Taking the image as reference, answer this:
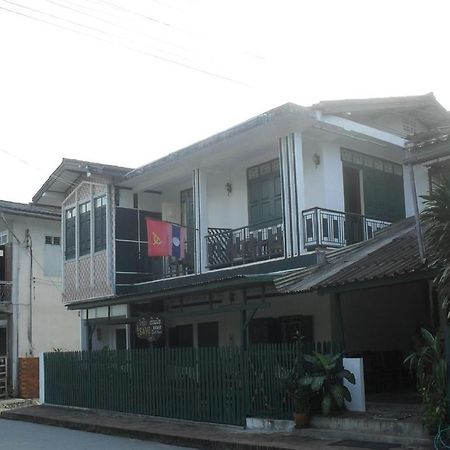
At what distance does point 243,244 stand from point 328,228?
Answer: 101 inches

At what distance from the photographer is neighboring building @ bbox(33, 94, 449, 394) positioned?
1469cm

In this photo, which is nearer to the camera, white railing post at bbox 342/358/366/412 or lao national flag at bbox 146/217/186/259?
white railing post at bbox 342/358/366/412

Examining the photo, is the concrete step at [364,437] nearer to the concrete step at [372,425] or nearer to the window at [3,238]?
the concrete step at [372,425]

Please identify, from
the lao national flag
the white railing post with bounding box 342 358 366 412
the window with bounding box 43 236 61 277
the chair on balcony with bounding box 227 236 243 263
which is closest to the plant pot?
the white railing post with bounding box 342 358 366 412

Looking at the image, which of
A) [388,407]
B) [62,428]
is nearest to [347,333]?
[388,407]

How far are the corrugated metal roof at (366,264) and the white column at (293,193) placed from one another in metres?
0.99

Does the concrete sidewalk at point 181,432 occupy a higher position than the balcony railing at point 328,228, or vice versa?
the balcony railing at point 328,228

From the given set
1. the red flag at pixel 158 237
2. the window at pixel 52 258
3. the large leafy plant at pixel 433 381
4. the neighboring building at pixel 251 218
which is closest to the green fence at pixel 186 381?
the neighboring building at pixel 251 218

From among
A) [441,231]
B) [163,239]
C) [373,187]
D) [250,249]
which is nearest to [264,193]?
[250,249]

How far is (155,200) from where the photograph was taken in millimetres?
20656

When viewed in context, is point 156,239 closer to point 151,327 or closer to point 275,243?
point 151,327

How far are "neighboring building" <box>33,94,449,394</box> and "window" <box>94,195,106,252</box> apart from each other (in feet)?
0.11

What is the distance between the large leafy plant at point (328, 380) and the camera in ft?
36.1

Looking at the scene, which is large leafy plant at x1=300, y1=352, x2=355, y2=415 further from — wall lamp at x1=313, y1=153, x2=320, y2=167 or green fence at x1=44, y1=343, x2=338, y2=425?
wall lamp at x1=313, y1=153, x2=320, y2=167
